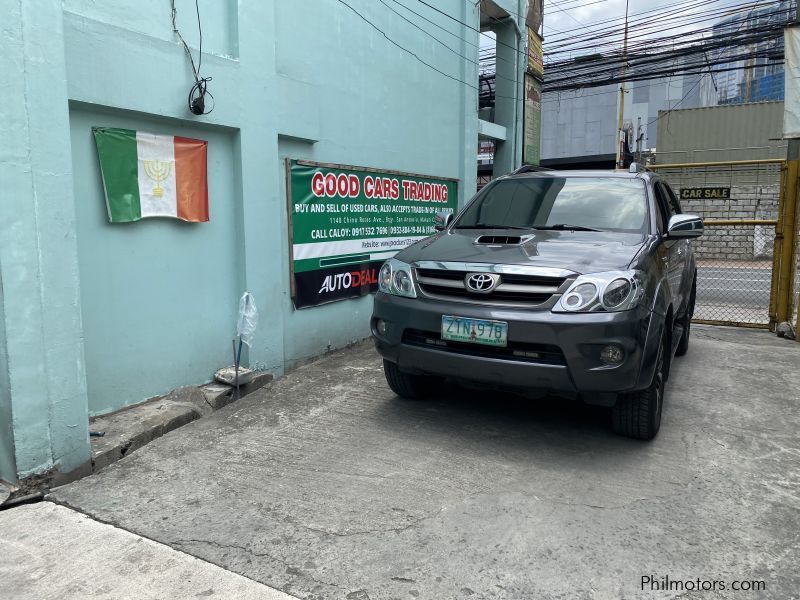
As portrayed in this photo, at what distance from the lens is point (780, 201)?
23.7ft

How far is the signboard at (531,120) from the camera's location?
36.8ft

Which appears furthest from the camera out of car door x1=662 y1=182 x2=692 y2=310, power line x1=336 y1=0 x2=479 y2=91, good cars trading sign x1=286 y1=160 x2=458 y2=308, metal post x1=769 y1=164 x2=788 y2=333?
metal post x1=769 y1=164 x2=788 y2=333

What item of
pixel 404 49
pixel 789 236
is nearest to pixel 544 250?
pixel 404 49

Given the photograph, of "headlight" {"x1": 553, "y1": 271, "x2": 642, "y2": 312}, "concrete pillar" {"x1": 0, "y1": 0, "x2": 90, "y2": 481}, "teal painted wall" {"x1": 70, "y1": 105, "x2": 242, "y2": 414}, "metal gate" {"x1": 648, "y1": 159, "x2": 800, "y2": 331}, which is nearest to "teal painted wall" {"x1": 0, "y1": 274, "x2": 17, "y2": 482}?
"concrete pillar" {"x1": 0, "y1": 0, "x2": 90, "y2": 481}

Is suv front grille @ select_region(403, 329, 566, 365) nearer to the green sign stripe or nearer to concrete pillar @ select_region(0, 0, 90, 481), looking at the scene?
concrete pillar @ select_region(0, 0, 90, 481)

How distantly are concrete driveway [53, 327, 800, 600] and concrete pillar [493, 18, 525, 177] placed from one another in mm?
7018

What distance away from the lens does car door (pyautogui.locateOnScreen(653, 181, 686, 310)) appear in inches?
176

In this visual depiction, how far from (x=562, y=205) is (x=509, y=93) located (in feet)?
22.7

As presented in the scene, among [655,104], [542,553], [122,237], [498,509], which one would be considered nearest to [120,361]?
[122,237]

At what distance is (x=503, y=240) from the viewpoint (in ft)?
13.9

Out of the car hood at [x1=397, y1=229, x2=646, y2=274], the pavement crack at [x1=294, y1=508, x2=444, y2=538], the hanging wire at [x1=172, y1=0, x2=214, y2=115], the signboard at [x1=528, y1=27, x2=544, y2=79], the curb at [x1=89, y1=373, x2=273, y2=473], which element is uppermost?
the signboard at [x1=528, y1=27, x2=544, y2=79]

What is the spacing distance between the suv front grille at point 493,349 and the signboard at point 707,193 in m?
6.04

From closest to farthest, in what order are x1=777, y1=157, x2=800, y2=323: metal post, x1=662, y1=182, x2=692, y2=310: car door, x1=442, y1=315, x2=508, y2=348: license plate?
x1=442, y1=315, x2=508, y2=348: license plate
x1=662, y1=182, x2=692, y2=310: car door
x1=777, y1=157, x2=800, y2=323: metal post

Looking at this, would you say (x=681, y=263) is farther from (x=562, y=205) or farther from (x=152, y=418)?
(x=152, y=418)
